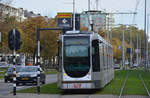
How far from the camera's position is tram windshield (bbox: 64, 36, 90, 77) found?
2195 centimetres

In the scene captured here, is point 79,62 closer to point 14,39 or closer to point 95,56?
point 95,56

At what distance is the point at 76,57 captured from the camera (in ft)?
71.9

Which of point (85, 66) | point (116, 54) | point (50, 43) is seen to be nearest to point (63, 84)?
point (85, 66)

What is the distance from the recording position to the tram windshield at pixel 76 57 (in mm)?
21953

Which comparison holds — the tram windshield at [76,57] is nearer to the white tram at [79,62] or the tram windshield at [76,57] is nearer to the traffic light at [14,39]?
the white tram at [79,62]

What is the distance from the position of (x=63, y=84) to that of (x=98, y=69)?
6.28 feet

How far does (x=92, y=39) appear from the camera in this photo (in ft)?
72.8

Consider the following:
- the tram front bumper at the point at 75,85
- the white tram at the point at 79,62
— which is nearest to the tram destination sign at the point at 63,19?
the white tram at the point at 79,62

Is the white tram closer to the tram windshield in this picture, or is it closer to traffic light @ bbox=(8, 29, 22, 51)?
the tram windshield

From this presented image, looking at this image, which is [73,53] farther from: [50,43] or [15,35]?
[50,43]

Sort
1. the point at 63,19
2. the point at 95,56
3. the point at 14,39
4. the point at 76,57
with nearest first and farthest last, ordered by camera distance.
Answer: the point at 14,39 → the point at 76,57 → the point at 95,56 → the point at 63,19

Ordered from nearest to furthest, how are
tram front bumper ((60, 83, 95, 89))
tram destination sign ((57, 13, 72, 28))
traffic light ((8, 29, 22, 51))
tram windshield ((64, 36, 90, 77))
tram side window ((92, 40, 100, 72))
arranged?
traffic light ((8, 29, 22, 51)) → tram front bumper ((60, 83, 95, 89)) → tram windshield ((64, 36, 90, 77)) → tram side window ((92, 40, 100, 72)) → tram destination sign ((57, 13, 72, 28))

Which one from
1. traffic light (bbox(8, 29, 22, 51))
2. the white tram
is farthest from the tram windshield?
traffic light (bbox(8, 29, 22, 51))

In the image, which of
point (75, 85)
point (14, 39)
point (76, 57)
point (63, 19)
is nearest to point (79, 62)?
point (76, 57)
